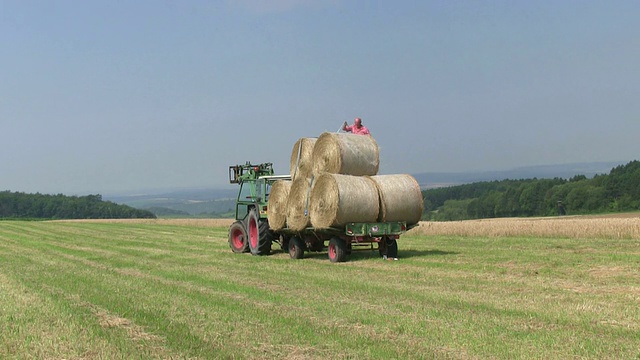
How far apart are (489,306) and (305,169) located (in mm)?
8117

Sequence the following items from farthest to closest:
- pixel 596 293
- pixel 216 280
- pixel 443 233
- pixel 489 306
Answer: pixel 443 233
pixel 216 280
pixel 596 293
pixel 489 306

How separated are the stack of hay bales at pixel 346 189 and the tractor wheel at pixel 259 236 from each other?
1.74 m

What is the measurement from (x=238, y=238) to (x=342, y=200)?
632cm

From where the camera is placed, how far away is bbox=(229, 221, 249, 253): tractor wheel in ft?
59.7

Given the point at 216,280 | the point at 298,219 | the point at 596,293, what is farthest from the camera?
the point at 298,219

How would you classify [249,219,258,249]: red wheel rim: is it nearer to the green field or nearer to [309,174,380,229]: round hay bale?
the green field

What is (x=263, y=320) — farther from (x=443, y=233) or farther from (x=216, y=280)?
(x=443, y=233)

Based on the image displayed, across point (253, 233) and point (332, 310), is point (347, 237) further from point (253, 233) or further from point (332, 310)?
point (332, 310)

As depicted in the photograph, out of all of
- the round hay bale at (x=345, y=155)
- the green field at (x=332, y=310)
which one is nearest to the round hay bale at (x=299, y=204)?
the round hay bale at (x=345, y=155)

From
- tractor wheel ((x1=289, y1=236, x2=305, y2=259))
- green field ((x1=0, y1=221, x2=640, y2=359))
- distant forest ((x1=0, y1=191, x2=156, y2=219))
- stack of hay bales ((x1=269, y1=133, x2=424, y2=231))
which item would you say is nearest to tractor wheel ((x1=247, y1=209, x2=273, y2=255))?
tractor wheel ((x1=289, y1=236, x2=305, y2=259))

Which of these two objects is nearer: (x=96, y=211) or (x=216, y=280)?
(x=216, y=280)

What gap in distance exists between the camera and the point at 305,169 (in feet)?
50.4

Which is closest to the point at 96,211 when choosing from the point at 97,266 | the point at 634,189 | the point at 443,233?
the point at 634,189

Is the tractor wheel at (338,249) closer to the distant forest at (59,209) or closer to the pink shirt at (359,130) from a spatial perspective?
the pink shirt at (359,130)
